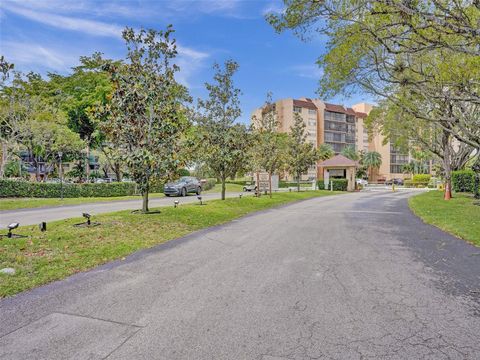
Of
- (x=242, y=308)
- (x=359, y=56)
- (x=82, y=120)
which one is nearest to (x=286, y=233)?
(x=242, y=308)

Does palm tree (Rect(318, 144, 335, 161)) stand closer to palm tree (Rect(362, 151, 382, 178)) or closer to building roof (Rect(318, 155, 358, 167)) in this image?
building roof (Rect(318, 155, 358, 167))

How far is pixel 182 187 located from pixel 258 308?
76.2ft

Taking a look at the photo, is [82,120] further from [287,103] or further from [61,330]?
[287,103]

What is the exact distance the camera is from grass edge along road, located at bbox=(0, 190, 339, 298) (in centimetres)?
531

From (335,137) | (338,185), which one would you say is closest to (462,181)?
(338,185)

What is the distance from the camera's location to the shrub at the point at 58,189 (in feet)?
68.9

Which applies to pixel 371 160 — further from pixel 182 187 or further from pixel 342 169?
pixel 182 187

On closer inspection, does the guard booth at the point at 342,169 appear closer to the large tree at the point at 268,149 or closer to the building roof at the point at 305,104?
the large tree at the point at 268,149

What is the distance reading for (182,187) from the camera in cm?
2653

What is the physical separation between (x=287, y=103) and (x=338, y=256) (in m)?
73.4

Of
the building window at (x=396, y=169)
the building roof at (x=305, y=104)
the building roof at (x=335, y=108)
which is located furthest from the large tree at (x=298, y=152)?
the building window at (x=396, y=169)

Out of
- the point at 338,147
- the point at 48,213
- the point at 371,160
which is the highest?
the point at 338,147

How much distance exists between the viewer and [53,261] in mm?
5945

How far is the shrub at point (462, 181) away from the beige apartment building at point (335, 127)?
44079 millimetres
